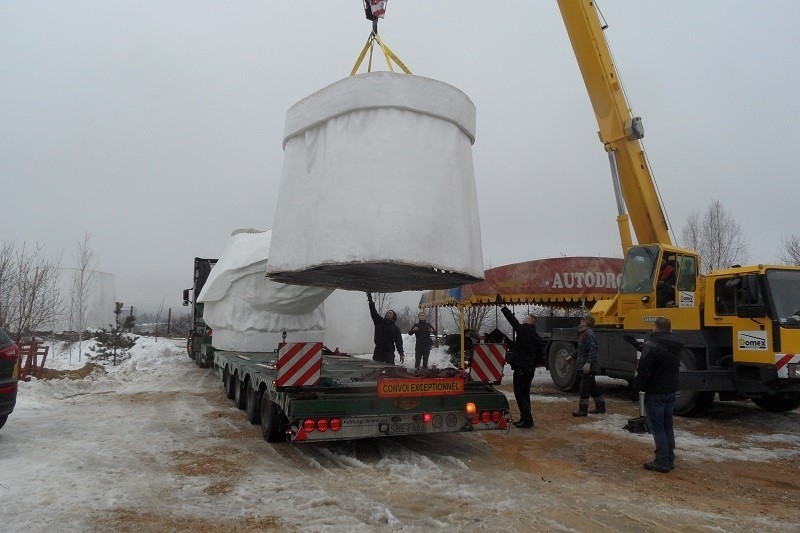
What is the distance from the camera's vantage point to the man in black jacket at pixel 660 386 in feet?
20.1

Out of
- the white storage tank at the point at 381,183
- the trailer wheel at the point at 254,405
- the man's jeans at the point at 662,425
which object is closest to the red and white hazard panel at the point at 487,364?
the white storage tank at the point at 381,183

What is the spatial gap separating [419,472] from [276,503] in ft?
5.23

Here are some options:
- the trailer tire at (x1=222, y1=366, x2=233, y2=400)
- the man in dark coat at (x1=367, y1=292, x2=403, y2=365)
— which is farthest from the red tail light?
the man in dark coat at (x1=367, y1=292, x2=403, y2=365)

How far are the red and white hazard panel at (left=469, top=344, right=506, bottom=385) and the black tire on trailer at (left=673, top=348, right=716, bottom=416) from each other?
432 centimetres

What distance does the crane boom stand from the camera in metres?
12.1

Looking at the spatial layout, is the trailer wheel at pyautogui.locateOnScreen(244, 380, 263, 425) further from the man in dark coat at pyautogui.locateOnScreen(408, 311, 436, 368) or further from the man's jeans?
the man in dark coat at pyautogui.locateOnScreen(408, 311, 436, 368)

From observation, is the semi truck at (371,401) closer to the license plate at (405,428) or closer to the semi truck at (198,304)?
the license plate at (405,428)

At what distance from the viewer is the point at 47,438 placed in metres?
7.02

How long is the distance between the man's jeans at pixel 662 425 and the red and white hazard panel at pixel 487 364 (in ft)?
5.90

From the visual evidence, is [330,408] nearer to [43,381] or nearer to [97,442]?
[97,442]

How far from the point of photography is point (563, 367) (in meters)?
13.1

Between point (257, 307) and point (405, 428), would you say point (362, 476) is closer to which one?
point (405, 428)

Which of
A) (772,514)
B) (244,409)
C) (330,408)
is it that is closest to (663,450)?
(772,514)

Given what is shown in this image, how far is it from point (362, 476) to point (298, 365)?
136cm
